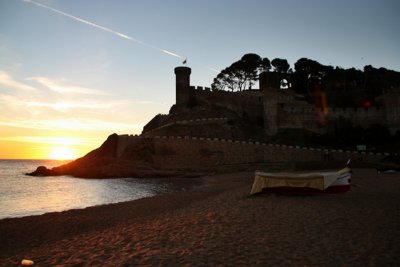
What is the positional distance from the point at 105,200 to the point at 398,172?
22.8 metres

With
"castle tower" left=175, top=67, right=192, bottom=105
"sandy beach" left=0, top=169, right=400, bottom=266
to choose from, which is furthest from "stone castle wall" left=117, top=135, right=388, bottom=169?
"sandy beach" left=0, top=169, right=400, bottom=266

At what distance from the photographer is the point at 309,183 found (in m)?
16.9

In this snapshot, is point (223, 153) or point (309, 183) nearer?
point (309, 183)

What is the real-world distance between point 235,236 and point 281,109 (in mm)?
43239

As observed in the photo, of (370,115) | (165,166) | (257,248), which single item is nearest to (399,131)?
(370,115)

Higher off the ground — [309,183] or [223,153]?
[223,153]

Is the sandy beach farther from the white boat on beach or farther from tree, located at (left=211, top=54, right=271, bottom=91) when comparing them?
tree, located at (left=211, top=54, right=271, bottom=91)

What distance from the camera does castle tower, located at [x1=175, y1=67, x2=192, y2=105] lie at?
56156 millimetres

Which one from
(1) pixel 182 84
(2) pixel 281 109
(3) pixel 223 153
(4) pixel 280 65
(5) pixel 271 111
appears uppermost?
(4) pixel 280 65

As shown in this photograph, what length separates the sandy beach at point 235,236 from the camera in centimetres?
782

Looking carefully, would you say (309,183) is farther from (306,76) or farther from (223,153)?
(306,76)

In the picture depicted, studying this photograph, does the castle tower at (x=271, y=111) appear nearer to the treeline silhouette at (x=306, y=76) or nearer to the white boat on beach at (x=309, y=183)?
the treeline silhouette at (x=306, y=76)

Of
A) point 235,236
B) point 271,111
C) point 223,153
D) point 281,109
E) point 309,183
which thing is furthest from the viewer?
point 281,109

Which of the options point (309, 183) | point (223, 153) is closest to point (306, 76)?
point (223, 153)
